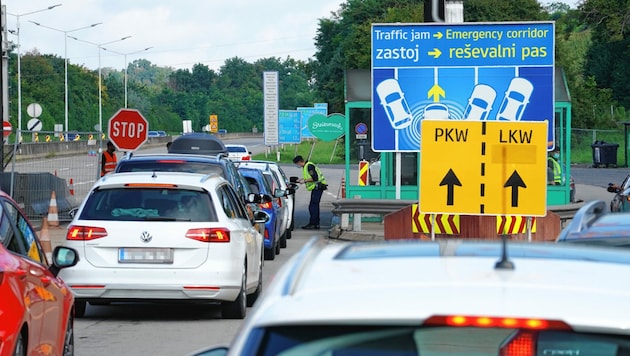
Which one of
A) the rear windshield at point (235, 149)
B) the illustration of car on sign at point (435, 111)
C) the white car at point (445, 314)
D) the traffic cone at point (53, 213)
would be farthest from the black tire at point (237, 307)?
the rear windshield at point (235, 149)

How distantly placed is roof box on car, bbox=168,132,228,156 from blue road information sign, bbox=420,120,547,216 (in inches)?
738

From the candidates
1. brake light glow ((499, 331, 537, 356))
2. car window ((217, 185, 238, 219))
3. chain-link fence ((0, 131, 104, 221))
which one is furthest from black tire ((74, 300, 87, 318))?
chain-link fence ((0, 131, 104, 221))

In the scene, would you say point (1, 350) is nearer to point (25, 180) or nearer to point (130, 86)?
point (25, 180)

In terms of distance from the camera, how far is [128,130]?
28.2m

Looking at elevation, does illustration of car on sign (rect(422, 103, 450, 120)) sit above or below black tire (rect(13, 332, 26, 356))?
above

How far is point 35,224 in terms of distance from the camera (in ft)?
94.6

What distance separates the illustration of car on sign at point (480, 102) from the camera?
25.5m

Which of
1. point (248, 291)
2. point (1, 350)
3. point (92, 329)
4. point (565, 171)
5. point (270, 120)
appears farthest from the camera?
point (270, 120)

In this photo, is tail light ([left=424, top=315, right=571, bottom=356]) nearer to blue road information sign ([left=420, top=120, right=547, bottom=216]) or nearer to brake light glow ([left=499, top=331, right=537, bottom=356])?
brake light glow ([left=499, top=331, right=537, bottom=356])

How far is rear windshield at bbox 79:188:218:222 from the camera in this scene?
1317cm

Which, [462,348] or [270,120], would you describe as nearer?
[462,348]

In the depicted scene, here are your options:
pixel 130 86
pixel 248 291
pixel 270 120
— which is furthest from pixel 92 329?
pixel 130 86

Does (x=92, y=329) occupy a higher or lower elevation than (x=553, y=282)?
lower

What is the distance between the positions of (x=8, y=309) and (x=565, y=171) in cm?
2205
